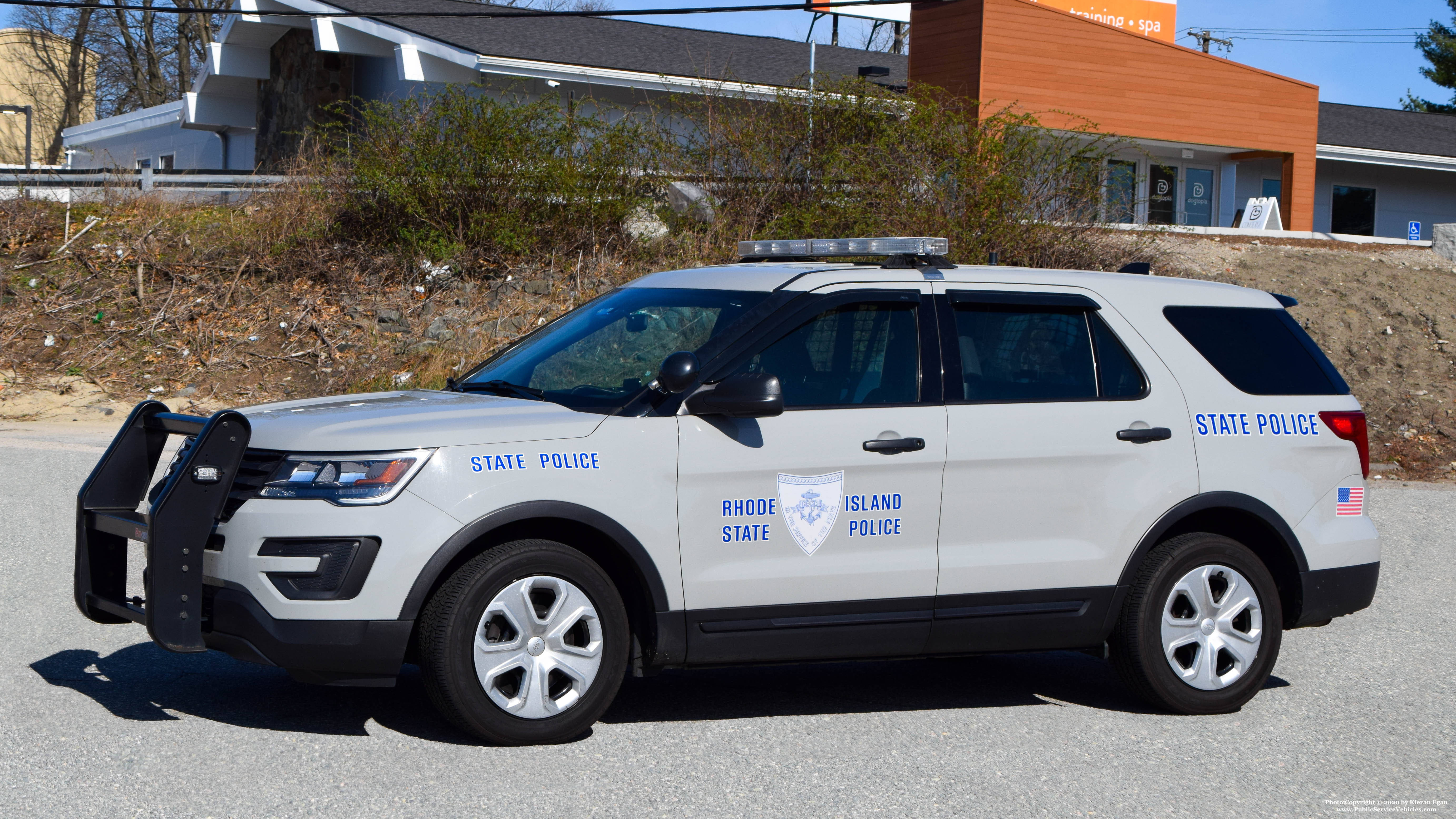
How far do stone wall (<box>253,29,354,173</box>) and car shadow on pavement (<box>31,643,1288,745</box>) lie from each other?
21299 mm

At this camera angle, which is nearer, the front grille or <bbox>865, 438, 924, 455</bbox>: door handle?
the front grille

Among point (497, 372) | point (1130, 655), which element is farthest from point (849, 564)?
point (497, 372)

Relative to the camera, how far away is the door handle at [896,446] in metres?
5.36

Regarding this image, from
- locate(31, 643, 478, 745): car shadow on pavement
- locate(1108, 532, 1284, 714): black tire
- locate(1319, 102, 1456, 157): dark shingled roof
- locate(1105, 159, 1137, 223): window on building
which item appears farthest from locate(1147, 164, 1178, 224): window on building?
locate(31, 643, 478, 745): car shadow on pavement

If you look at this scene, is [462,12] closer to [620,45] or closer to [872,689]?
[620,45]

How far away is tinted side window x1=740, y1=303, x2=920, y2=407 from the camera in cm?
541

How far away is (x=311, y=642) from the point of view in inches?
185

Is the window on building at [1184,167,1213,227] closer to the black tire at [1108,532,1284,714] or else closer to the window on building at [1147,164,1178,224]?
the window on building at [1147,164,1178,224]

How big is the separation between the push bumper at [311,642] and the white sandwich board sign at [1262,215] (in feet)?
86.1

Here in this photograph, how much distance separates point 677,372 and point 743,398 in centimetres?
26

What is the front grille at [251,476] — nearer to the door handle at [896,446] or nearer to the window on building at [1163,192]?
the door handle at [896,446]

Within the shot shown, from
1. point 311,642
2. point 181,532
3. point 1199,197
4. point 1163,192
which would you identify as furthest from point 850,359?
point 1199,197

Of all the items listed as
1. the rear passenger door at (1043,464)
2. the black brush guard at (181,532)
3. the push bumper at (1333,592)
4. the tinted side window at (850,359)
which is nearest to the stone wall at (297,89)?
the black brush guard at (181,532)

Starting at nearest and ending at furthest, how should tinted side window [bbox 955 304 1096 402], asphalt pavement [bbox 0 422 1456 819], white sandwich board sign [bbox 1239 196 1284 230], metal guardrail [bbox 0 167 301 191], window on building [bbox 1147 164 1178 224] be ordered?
asphalt pavement [bbox 0 422 1456 819]
tinted side window [bbox 955 304 1096 402]
metal guardrail [bbox 0 167 301 191]
white sandwich board sign [bbox 1239 196 1284 230]
window on building [bbox 1147 164 1178 224]
